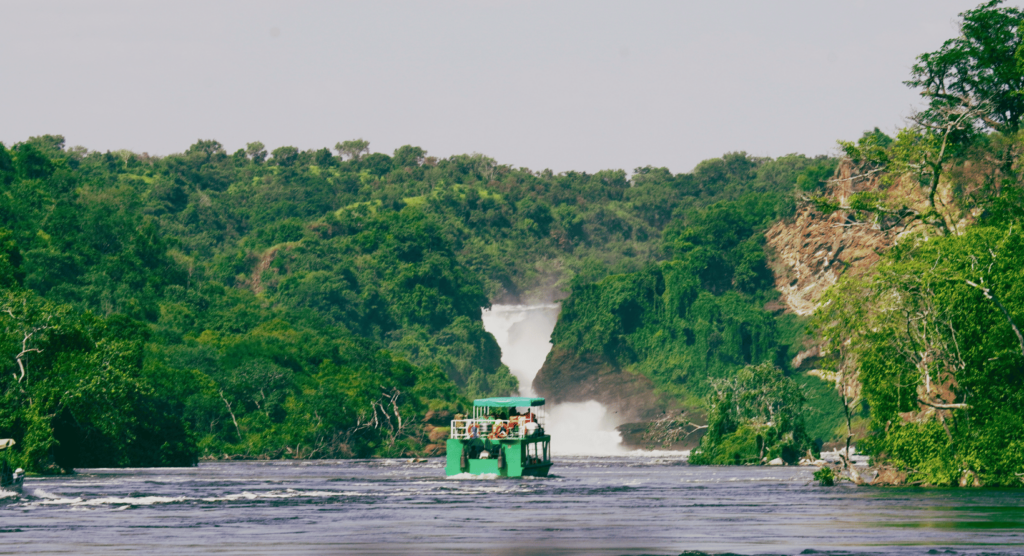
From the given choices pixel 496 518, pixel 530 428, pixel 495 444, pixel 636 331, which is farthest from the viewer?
pixel 636 331

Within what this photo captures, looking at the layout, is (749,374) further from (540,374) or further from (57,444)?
(540,374)

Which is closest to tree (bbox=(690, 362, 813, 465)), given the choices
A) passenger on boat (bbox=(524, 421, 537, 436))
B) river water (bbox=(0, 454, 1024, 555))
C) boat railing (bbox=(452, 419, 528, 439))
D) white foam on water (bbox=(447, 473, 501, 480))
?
river water (bbox=(0, 454, 1024, 555))

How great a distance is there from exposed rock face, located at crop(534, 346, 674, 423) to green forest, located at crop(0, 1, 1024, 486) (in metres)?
1.83

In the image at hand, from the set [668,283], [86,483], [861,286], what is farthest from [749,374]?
[668,283]

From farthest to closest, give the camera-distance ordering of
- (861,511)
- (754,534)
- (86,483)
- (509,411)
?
(509,411) < (86,483) < (861,511) < (754,534)

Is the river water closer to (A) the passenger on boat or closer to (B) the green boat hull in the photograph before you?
(B) the green boat hull

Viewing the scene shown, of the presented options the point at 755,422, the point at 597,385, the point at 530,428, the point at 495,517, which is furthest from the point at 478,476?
the point at 597,385

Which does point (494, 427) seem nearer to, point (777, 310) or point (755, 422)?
point (755, 422)

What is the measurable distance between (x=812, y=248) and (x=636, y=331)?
27.6 meters

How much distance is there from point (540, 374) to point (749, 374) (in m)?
78.4

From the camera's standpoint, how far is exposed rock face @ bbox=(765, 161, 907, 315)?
161 m

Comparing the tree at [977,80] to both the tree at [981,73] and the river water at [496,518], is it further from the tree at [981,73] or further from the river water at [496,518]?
the river water at [496,518]

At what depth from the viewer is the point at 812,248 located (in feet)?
559

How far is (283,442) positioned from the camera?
119250 millimetres
